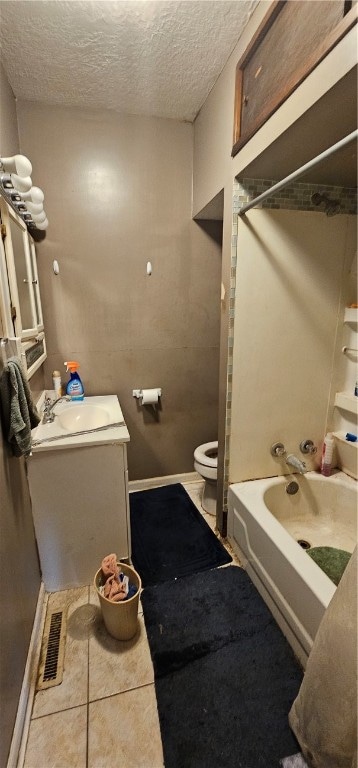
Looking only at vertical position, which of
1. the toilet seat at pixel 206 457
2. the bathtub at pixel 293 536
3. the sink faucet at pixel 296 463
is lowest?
the bathtub at pixel 293 536

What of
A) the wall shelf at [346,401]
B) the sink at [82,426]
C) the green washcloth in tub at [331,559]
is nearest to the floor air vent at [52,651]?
the sink at [82,426]

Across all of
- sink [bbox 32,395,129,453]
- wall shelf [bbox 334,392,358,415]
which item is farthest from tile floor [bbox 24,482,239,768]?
wall shelf [bbox 334,392,358,415]

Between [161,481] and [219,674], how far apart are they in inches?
53.7

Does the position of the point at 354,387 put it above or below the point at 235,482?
above

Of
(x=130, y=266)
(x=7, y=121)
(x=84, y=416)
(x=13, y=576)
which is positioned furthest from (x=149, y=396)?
(x=7, y=121)

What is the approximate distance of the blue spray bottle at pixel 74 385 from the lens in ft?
6.58

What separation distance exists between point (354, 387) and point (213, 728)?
1.62 m

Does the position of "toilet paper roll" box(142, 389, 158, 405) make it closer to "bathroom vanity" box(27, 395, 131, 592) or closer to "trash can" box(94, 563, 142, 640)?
"bathroom vanity" box(27, 395, 131, 592)

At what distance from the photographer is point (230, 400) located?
170 centimetres

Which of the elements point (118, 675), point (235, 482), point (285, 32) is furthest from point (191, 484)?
point (285, 32)

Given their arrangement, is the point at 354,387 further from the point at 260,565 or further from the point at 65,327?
the point at 65,327

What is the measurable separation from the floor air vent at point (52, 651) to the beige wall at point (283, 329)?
1.06 m

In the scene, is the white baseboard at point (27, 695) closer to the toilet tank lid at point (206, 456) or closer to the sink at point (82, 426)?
the sink at point (82, 426)

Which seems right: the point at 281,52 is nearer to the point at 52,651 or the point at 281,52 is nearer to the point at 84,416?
the point at 84,416
